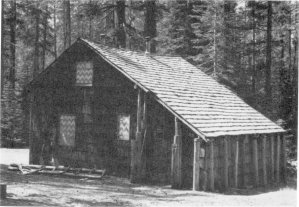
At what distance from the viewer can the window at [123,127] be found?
1986 centimetres

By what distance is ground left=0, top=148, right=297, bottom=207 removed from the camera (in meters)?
13.6

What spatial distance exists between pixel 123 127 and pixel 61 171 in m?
3.24

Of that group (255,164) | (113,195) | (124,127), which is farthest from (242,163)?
(113,195)

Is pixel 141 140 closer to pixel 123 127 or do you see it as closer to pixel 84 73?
pixel 123 127

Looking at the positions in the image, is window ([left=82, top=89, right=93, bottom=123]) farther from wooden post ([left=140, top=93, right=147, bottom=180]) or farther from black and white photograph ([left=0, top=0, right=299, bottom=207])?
wooden post ([left=140, top=93, right=147, bottom=180])

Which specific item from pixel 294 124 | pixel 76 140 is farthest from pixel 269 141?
pixel 76 140

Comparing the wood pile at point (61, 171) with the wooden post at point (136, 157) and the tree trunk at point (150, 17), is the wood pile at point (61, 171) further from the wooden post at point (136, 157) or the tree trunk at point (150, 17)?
the tree trunk at point (150, 17)

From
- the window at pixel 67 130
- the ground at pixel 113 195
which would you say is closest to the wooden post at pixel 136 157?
the ground at pixel 113 195

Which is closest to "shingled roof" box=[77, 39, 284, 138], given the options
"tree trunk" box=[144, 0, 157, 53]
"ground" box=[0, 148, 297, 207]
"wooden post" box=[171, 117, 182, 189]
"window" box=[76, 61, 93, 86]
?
"wooden post" box=[171, 117, 182, 189]

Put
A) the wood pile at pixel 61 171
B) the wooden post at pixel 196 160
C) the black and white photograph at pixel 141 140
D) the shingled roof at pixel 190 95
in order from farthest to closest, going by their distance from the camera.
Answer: the wood pile at pixel 61 171 < the shingled roof at pixel 190 95 < the wooden post at pixel 196 160 < the black and white photograph at pixel 141 140

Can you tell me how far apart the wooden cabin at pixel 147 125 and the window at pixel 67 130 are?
0.05 meters

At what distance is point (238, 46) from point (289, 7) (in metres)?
5.73

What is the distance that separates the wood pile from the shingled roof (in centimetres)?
422

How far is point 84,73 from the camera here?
21266 mm
